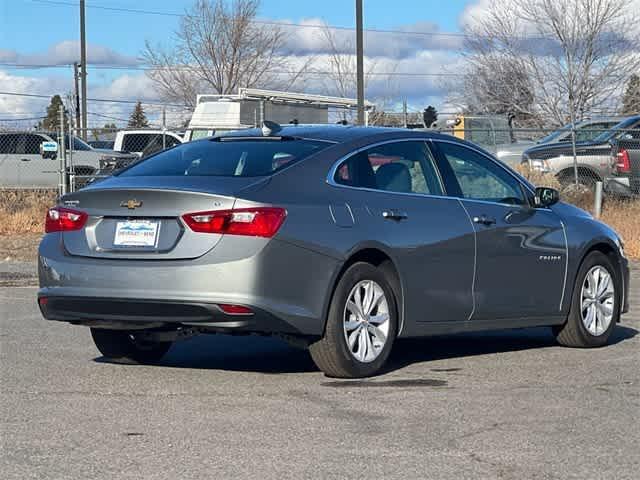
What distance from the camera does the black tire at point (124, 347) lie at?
8430 mm

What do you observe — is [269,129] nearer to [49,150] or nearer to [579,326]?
[579,326]

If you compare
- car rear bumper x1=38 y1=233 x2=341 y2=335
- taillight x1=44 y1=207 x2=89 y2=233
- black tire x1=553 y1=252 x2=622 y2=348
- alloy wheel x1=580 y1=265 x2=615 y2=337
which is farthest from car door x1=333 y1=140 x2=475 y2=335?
taillight x1=44 y1=207 x2=89 y2=233

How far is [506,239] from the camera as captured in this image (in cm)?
891

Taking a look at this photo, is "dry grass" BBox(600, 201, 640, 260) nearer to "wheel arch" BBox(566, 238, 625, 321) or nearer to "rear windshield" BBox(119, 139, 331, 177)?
"wheel arch" BBox(566, 238, 625, 321)

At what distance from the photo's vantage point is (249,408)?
22.3 ft

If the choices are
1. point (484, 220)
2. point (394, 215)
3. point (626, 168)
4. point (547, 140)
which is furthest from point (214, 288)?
point (547, 140)

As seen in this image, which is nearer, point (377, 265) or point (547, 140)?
point (377, 265)

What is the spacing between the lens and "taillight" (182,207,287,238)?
23.9 feet

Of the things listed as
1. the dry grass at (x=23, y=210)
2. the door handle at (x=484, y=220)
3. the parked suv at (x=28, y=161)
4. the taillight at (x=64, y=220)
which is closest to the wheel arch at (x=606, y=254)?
the door handle at (x=484, y=220)

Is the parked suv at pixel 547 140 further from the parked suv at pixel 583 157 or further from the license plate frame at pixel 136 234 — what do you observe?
the license plate frame at pixel 136 234

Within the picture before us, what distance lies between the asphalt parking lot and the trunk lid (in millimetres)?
814

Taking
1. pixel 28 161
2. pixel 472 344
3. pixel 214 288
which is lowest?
pixel 472 344

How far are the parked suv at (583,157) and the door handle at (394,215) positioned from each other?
14686mm

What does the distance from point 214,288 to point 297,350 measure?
7.11 feet
